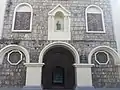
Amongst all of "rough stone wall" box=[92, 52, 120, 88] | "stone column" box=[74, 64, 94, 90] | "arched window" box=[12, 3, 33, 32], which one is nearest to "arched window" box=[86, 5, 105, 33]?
"rough stone wall" box=[92, 52, 120, 88]

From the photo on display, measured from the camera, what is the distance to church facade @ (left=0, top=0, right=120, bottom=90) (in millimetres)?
6645

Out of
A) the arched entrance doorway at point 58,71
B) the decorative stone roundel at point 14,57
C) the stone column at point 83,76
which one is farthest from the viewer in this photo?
the arched entrance doorway at point 58,71

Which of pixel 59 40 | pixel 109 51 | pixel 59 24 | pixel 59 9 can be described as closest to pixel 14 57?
pixel 59 40

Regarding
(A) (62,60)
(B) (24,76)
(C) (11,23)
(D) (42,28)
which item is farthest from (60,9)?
(A) (62,60)

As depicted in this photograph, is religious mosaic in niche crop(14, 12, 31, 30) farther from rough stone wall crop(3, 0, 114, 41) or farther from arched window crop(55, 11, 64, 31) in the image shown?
arched window crop(55, 11, 64, 31)

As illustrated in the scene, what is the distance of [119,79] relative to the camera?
6.76m

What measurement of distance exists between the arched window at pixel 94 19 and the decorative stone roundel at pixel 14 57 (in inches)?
142

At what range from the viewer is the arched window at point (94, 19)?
24.3ft

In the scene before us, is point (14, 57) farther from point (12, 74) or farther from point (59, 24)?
point (59, 24)

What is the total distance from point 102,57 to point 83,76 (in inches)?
55.9

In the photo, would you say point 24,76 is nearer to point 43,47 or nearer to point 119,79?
point 43,47

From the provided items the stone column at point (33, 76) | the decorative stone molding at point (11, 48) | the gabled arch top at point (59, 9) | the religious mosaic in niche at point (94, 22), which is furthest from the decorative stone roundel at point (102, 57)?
the decorative stone molding at point (11, 48)

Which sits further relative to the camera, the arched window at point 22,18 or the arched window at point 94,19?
the arched window at point 94,19

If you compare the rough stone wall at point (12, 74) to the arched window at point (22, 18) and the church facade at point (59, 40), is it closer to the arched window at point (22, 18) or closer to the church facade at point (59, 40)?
the church facade at point (59, 40)
